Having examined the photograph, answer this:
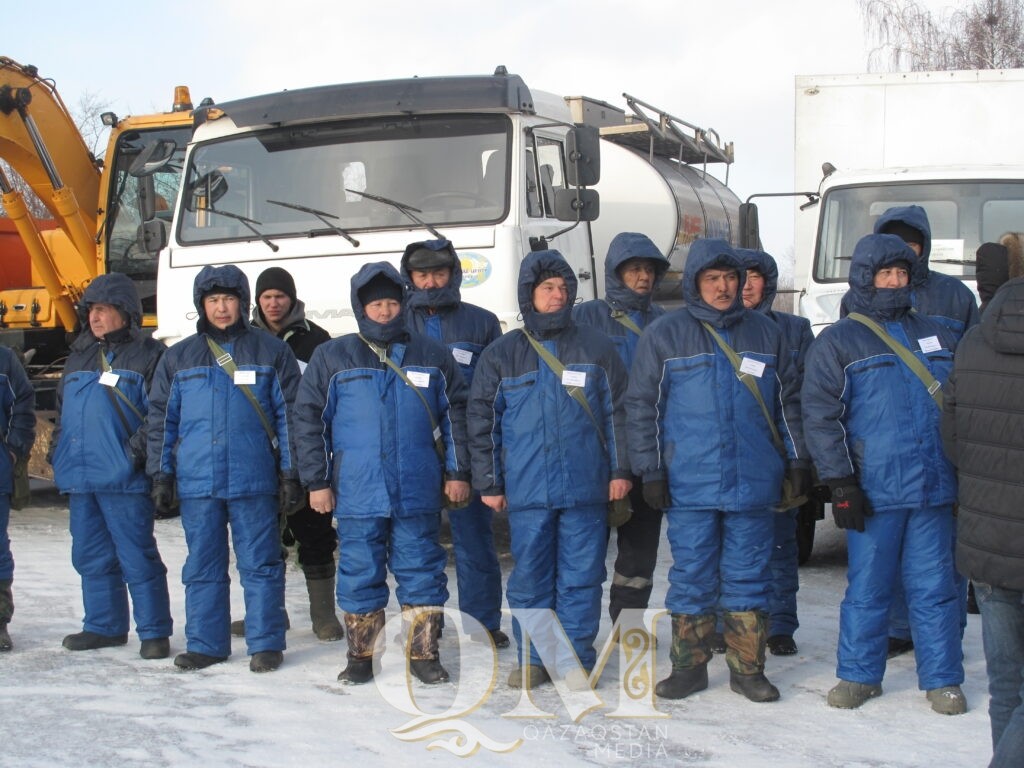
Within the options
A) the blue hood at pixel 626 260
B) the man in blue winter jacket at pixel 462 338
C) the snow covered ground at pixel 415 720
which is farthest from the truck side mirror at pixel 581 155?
the snow covered ground at pixel 415 720

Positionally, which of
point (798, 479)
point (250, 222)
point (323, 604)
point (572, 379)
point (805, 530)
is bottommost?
point (323, 604)

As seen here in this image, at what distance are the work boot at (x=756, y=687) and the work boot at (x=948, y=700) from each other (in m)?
0.61

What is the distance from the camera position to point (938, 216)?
8430 mm

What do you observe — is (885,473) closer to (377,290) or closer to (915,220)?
(915,220)

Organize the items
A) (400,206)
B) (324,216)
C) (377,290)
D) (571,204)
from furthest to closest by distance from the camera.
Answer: (571,204)
(324,216)
(400,206)
(377,290)

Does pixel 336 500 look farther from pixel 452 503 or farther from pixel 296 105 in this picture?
pixel 296 105

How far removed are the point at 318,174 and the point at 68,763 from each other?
172 inches

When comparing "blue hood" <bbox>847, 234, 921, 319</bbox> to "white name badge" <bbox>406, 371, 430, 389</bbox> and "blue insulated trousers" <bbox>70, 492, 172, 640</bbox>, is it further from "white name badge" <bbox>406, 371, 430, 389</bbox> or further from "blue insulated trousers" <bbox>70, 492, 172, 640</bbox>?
"blue insulated trousers" <bbox>70, 492, 172, 640</bbox>

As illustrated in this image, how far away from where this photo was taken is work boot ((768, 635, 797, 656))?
20.0 feet

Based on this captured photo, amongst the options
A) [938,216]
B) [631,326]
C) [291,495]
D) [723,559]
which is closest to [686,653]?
[723,559]

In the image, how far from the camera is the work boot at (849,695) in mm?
5199

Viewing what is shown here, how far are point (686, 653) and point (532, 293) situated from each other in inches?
64.6

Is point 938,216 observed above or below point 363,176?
below

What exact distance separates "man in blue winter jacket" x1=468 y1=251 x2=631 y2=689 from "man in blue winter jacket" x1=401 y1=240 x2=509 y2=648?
572 millimetres
